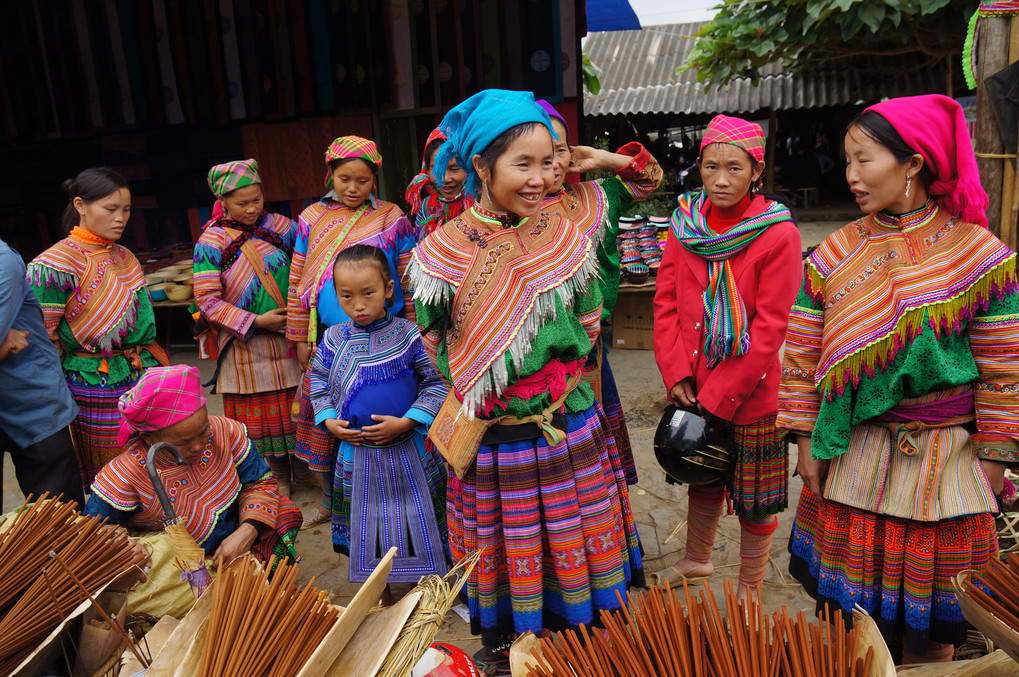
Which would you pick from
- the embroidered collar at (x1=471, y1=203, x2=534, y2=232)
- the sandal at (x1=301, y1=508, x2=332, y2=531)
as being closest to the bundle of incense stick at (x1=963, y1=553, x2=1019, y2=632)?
the embroidered collar at (x1=471, y1=203, x2=534, y2=232)

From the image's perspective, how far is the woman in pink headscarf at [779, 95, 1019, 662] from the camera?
77.0 inches

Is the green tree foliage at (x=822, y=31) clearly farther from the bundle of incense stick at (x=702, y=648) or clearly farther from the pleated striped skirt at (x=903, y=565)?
the bundle of incense stick at (x=702, y=648)

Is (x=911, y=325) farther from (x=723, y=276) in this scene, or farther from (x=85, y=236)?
(x=85, y=236)

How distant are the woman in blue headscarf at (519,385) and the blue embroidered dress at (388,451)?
412 millimetres

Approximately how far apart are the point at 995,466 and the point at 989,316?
413 millimetres

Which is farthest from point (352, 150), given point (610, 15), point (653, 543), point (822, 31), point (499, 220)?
point (822, 31)

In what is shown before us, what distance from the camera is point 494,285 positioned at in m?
2.25

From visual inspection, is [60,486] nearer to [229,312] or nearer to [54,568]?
[229,312]

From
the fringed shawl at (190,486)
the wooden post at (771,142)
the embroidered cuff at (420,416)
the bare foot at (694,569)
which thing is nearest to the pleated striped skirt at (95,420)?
the fringed shawl at (190,486)

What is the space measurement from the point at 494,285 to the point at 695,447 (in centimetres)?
96

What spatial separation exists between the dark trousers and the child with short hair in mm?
1193

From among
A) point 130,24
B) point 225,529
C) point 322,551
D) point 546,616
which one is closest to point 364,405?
point 225,529

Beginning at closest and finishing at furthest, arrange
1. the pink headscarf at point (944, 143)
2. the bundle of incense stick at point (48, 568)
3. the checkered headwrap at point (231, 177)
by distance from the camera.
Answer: the bundle of incense stick at point (48, 568) < the pink headscarf at point (944, 143) < the checkered headwrap at point (231, 177)

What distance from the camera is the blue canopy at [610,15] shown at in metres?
7.89
